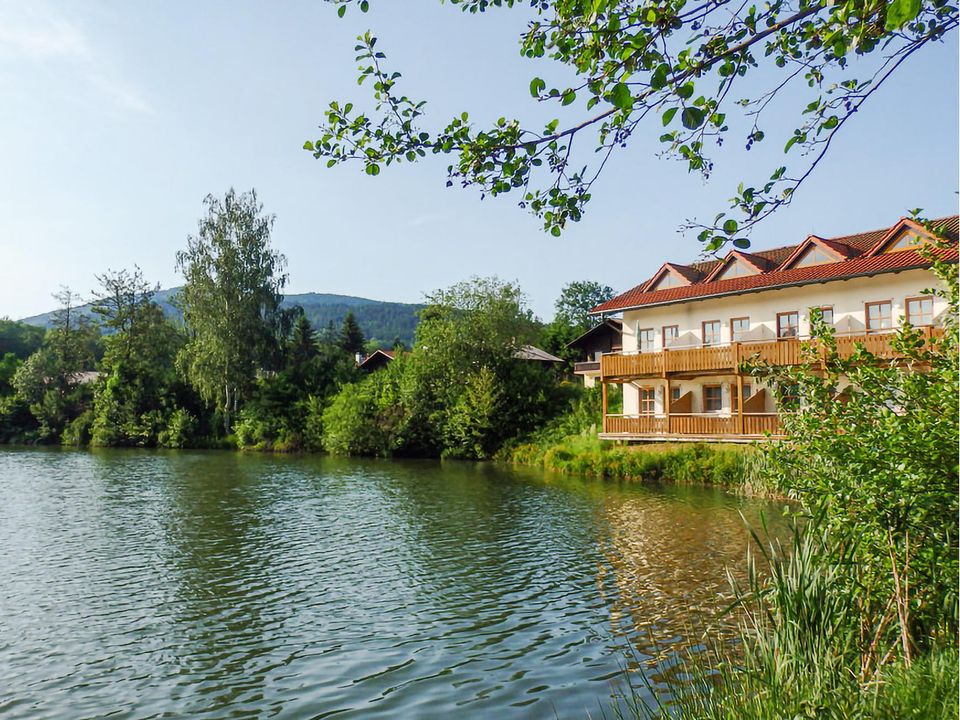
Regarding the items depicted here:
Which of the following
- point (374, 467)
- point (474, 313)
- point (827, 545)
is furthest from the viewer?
point (474, 313)

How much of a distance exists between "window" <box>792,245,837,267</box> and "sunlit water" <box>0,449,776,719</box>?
10.6 meters

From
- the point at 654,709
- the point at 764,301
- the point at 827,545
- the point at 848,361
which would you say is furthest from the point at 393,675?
the point at 764,301

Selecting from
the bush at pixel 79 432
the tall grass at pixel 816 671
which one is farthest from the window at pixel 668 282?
the bush at pixel 79 432

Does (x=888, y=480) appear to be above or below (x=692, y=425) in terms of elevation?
below

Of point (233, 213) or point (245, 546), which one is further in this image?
point (233, 213)

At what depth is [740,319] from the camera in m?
31.1

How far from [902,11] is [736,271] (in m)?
29.8

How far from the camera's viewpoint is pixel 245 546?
16.5 m

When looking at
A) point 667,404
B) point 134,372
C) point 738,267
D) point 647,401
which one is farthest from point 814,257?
point 134,372

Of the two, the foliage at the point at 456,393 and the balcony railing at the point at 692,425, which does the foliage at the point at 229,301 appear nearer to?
the foliage at the point at 456,393

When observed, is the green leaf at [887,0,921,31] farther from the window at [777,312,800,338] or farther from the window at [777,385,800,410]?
the window at [777,312,800,338]

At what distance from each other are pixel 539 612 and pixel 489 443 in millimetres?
28915

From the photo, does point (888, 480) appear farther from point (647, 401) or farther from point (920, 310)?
point (647, 401)

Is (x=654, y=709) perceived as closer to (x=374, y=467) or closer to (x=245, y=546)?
(x=245, y=546)
